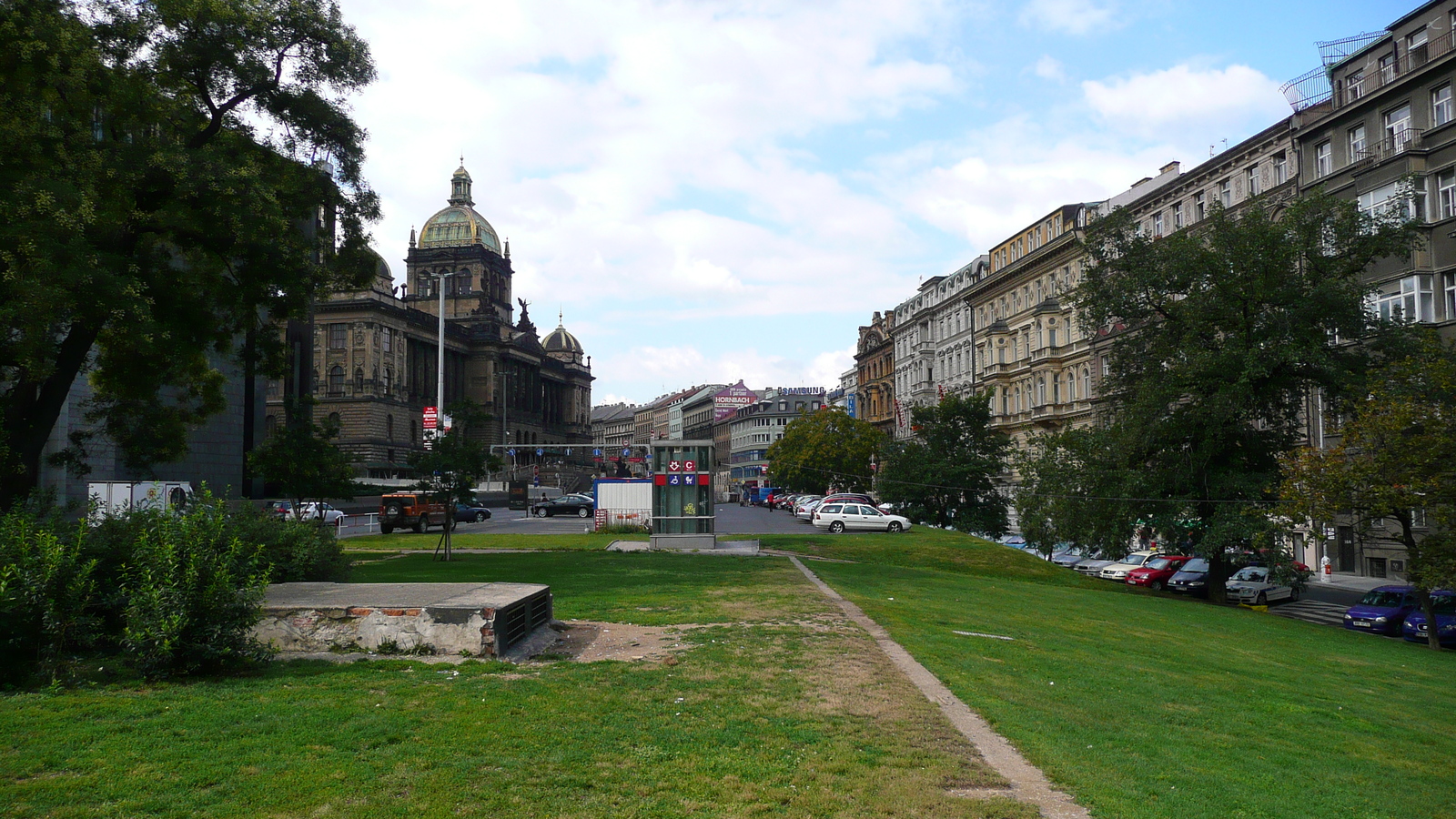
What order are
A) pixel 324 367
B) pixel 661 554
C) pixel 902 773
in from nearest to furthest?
pixel 902 773 → pixel 661 554 → pixel 324 367

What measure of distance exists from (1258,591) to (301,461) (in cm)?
3341

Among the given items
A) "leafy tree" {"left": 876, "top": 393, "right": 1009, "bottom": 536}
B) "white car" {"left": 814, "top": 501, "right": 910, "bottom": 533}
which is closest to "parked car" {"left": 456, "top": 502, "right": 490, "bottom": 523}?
"white car" {"left": 814, "top": 501, "right": 910, "bottom": 533}

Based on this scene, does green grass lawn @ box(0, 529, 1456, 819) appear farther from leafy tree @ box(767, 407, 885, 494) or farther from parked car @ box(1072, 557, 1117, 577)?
leafy tree @ box(767, 407, 885, 494)

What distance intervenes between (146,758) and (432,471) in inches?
1016

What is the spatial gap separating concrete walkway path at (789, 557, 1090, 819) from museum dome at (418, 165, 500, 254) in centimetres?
12606

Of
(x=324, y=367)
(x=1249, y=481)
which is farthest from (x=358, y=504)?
(x=1249, y=481)

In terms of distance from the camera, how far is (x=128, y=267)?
16.1m

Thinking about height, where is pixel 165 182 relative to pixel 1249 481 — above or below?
above

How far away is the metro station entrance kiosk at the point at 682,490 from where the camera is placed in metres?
31.3

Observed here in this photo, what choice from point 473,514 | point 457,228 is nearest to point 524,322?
point 457,228

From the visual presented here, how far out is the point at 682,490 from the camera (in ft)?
103

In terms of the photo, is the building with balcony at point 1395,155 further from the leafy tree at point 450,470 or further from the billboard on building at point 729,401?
the billboard on building at point 729,401

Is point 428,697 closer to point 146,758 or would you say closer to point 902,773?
point 146,758

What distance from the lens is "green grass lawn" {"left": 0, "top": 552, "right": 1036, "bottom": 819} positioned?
563cm
